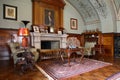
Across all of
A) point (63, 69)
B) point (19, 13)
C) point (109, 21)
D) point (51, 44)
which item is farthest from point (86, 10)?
point (63, 69)

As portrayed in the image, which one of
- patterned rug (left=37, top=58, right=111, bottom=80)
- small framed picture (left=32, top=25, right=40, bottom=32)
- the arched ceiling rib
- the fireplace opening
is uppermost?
the arched ceiling rib

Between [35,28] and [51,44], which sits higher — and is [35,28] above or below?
above

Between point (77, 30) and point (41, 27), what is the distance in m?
2.80

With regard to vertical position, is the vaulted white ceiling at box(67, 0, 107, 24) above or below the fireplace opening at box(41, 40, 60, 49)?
above

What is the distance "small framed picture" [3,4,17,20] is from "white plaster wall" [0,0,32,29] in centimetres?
13

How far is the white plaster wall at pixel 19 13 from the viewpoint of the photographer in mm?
5512

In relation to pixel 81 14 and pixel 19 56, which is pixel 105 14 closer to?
pixel 81 14

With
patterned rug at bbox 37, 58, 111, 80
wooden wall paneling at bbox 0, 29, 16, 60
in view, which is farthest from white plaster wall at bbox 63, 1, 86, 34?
patterned rug at bbox 37, 58, 111, 80

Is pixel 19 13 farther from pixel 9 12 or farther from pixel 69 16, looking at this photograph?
pixel 69 16

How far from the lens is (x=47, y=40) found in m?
6.48

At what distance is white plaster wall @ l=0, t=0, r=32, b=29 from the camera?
5.51m

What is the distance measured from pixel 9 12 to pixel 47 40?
232 cm

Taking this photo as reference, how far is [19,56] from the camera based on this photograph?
154 inches

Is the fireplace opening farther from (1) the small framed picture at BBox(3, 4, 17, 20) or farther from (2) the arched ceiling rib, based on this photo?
(2) the arched ceiling rib
